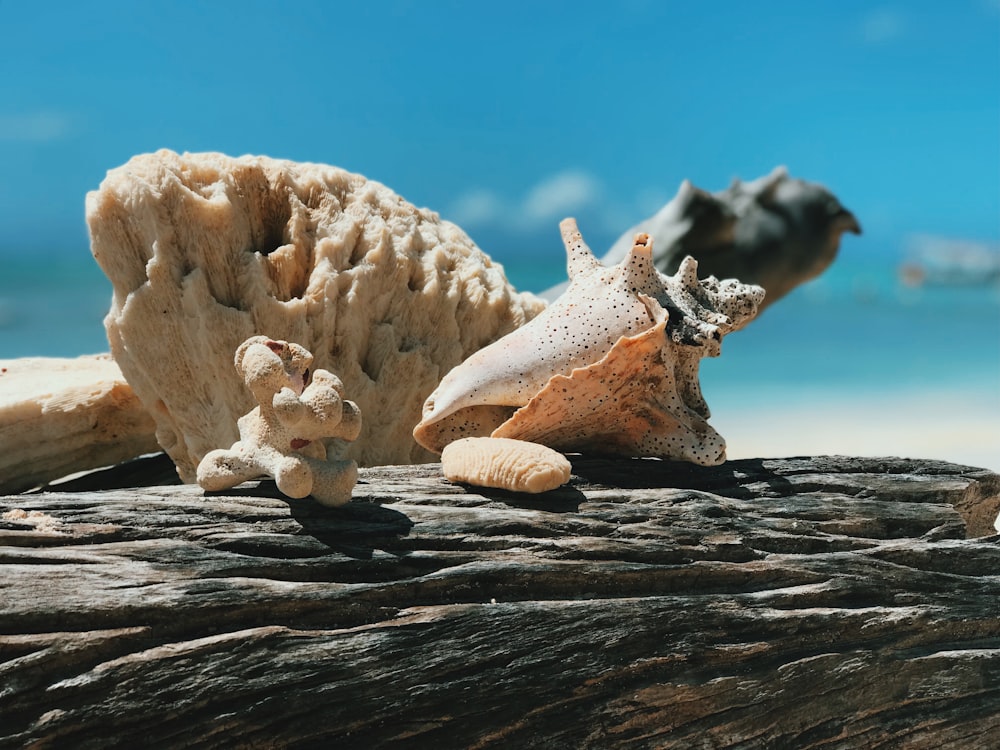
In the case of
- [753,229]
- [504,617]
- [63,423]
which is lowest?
[504,617]

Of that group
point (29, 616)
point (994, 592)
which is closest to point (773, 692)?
point (994, 592)

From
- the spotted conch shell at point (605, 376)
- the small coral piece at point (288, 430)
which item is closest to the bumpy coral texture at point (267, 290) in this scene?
the spotted conch shell at point (605, 376)

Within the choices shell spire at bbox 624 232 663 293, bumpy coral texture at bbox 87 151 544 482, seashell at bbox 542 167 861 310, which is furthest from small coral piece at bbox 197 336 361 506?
seashell at bbox 542 167 861 310

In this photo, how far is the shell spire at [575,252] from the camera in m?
2.92

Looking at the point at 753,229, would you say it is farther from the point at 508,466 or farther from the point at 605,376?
the point at 508,466

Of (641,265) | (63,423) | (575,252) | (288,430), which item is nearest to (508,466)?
(288,430)

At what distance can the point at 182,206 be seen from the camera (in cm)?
301

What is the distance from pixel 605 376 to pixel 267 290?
1245 millimetres

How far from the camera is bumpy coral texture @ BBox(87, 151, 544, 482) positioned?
302 cm

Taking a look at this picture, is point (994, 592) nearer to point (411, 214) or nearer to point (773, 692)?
point (773, 692)

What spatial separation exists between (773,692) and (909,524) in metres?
0.76

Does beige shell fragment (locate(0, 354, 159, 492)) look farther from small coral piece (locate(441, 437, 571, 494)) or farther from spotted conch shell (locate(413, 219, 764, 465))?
small coral piece (locate(441, 437, 571, 494))

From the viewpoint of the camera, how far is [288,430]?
7.18ft

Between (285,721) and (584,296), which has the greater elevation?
(584,296)
